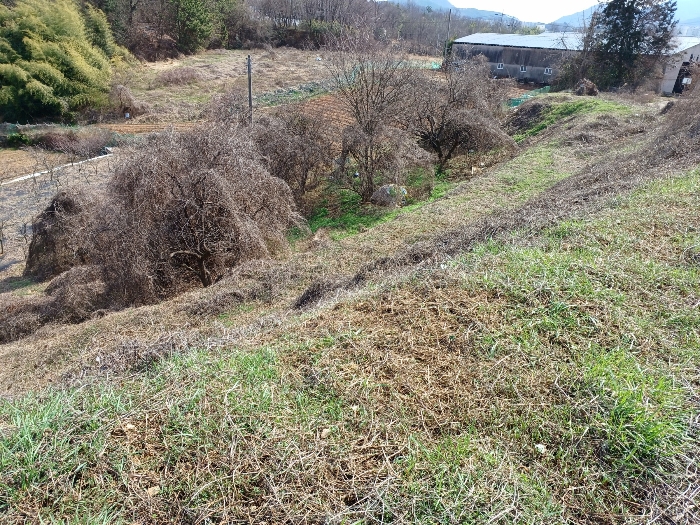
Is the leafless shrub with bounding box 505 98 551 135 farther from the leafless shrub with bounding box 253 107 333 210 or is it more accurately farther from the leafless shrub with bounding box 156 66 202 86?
the leafless shrub with bounding box 156 66 202 86

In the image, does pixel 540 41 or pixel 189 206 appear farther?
pixel 540 41

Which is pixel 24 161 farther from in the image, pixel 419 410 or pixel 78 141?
pixel 419 410

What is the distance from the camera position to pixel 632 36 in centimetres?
2208

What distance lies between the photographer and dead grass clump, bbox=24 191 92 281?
9789mm

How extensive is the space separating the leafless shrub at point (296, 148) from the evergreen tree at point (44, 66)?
17.2 meters

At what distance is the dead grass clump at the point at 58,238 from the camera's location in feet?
32.1

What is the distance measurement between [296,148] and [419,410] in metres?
9.57

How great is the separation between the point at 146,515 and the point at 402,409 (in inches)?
54.0

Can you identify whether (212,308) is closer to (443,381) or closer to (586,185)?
(443,381)

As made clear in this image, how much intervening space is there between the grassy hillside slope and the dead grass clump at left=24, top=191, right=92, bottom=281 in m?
6.44

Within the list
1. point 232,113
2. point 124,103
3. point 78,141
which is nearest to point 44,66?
point 124,103

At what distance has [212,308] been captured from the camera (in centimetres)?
585

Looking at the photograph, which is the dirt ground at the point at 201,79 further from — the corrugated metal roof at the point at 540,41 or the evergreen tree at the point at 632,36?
the evergreen tree at the point at 632,36

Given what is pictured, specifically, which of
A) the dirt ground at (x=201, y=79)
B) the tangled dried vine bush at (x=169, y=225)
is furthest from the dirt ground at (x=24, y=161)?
the tangled dried vine bush at (x=169, y=225)
